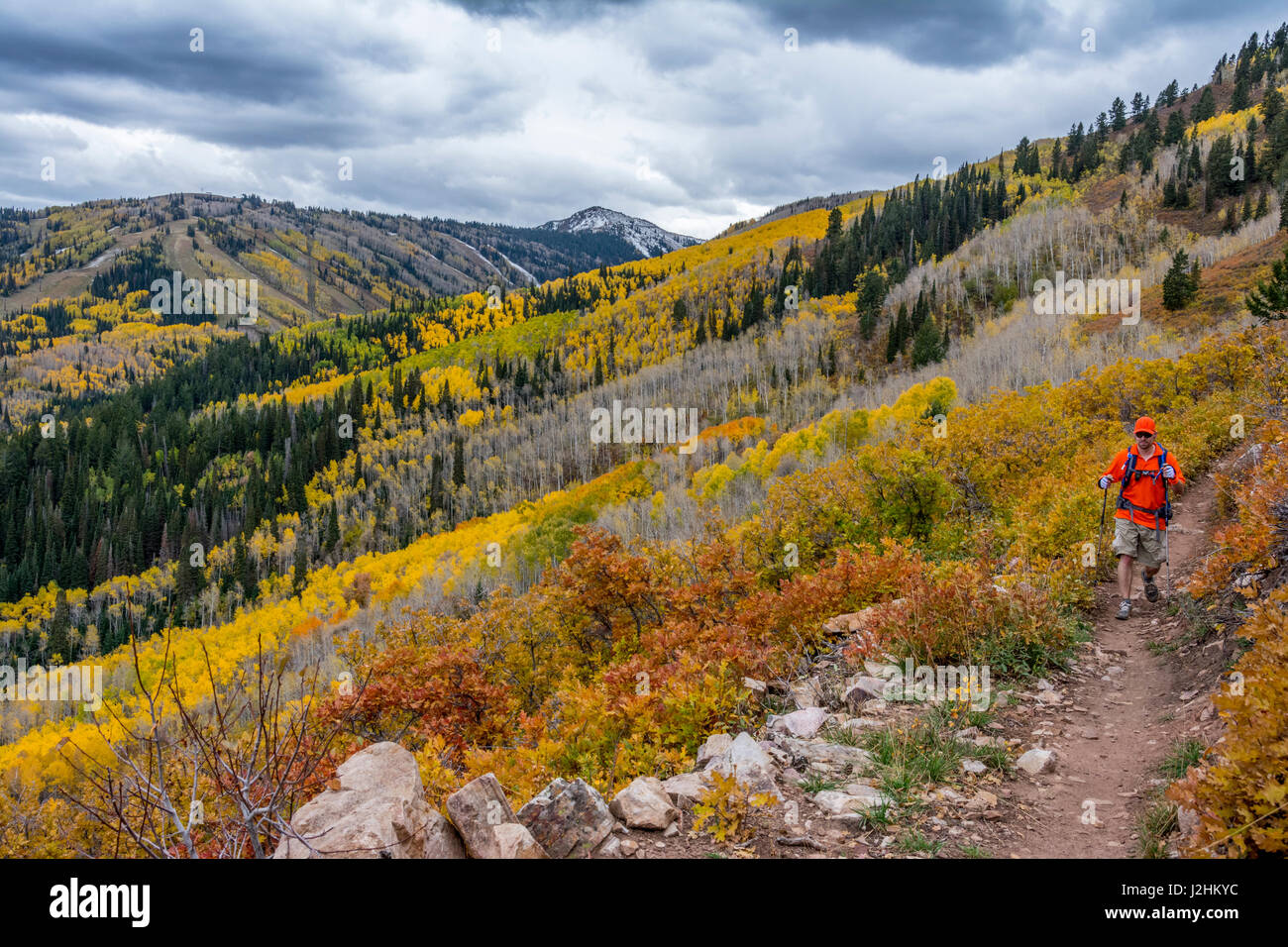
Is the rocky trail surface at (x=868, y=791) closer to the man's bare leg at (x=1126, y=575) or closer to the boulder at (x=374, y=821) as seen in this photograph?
the boulder at (x=374, y=821)

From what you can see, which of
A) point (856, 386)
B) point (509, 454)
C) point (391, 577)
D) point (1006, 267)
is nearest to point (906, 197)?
point (1006, 267)

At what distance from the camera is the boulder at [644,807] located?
17.6 feet

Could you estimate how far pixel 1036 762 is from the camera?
5.88m

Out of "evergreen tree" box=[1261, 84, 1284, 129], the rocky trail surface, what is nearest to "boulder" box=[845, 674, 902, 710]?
the rocky trail surface

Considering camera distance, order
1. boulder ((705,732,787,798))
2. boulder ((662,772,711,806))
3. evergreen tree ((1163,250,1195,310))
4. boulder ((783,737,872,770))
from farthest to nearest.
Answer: evergreen tree ((1163,250,1195,310))
boulder ((783,737,872,770))
boulder ((662,772,711,806))
boulder ((705,732,787,798))

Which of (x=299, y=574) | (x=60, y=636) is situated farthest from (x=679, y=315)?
(x=60, y=636)

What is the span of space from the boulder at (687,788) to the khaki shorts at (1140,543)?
26.1ft

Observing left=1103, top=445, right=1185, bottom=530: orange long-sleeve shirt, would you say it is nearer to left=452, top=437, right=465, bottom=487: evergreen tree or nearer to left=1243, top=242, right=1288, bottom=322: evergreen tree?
left=1243, top=242, right=1288, bottom=322: evergreen tree

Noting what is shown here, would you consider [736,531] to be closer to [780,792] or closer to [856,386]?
[780,792]

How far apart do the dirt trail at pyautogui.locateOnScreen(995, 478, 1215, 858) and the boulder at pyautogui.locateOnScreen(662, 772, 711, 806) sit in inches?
93.8

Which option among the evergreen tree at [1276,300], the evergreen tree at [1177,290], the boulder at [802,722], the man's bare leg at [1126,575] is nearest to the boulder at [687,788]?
the boulder at [802,722]

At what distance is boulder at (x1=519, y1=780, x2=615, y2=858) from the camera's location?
199 inches

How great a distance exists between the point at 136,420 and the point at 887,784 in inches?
8321

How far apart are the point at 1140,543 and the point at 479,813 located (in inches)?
405
